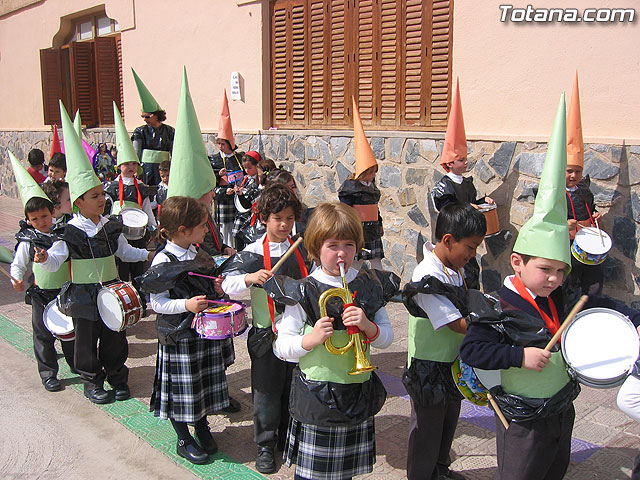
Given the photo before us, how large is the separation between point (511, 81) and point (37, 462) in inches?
218

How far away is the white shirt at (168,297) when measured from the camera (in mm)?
3588

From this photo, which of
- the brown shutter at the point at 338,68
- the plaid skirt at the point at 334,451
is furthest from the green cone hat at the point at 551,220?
the brown shutter at the point at 338,68

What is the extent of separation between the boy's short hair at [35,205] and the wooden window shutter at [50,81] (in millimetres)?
11677

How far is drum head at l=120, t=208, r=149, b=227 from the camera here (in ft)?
18.2

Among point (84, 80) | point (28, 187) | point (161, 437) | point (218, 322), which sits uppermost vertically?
point (84, 80)

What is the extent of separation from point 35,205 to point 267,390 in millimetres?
2414

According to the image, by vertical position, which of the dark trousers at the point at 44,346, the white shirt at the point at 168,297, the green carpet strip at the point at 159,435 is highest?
the white shirt at the point at 168,297

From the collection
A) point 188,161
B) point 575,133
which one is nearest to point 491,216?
point 575,133

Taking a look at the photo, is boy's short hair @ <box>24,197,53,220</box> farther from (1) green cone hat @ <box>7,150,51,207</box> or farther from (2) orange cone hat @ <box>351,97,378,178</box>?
(2) orange cone hat @ <box>351,97,378,178</box>

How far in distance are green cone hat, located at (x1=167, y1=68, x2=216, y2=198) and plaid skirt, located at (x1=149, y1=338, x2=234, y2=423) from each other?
43.1 inches

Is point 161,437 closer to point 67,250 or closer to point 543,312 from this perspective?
point 67,250

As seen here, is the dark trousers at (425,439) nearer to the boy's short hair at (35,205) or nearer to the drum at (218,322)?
the drum at (218,322)

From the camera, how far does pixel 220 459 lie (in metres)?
3.83

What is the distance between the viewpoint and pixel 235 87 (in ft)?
32.2
